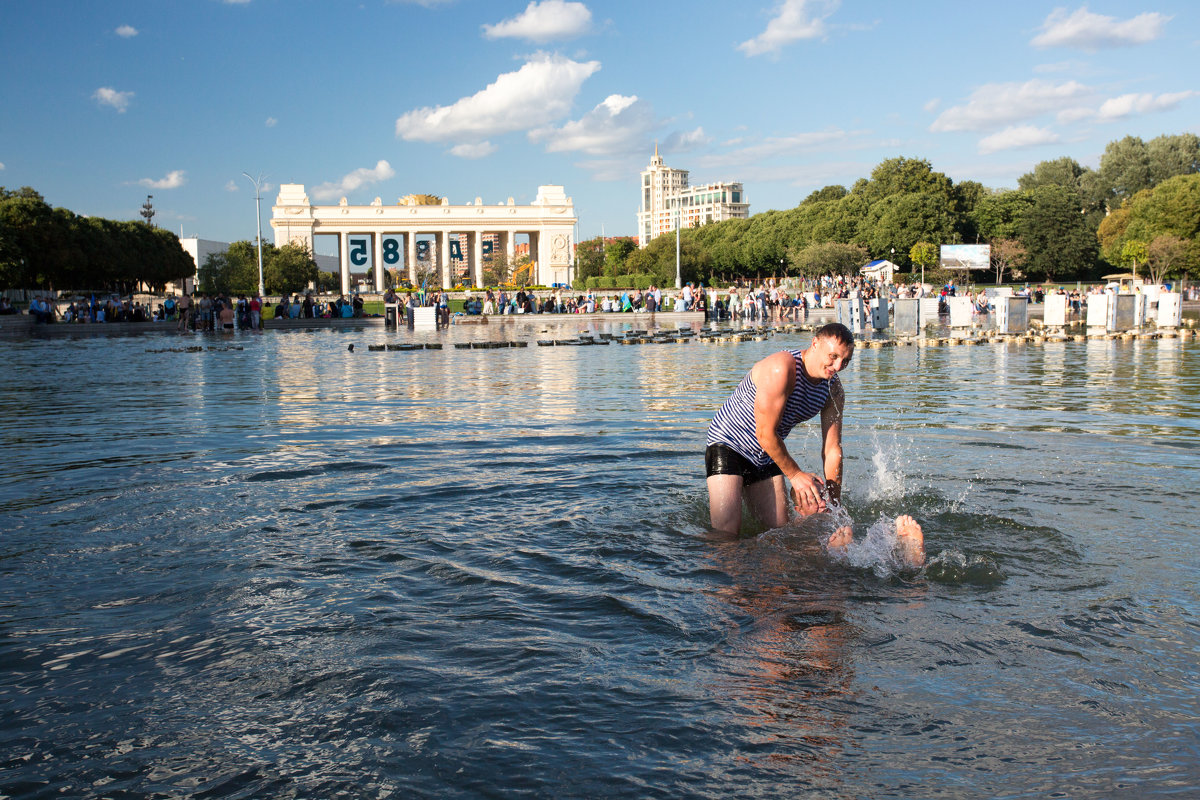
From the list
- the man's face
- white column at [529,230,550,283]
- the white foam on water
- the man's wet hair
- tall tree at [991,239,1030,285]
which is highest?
white column at [529,230,550,283]

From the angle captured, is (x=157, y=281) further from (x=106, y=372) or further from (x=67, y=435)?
(x=67, y=435)

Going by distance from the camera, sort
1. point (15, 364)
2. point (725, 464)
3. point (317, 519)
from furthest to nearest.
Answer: point (15, 364) → point (317, 519) → point (725, 464)

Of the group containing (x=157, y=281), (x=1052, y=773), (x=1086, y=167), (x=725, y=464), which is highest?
(x=1086, y=167)

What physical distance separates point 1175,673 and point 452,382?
1263cm

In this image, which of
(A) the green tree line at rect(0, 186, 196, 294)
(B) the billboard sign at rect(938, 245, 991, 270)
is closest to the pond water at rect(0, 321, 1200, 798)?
(A) the green tree line at rect(0, 186, 196, 294)

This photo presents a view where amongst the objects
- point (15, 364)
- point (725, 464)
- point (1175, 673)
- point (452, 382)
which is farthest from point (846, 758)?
point (15, 364)

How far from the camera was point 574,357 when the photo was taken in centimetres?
2078

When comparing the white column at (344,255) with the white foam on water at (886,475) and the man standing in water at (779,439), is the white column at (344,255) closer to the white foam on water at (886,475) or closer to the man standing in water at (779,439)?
the white foam on water at (886,475)

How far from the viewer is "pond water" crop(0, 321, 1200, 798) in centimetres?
289

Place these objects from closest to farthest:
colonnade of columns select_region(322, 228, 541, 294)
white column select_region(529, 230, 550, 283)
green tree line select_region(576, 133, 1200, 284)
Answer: green tree line select_region(576, 133, 1200, 284)
white column select_region(529, 230, 550, 283)
colonnade of columns select_region(322, 228, 541, 294)

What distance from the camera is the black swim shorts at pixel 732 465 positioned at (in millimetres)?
5305

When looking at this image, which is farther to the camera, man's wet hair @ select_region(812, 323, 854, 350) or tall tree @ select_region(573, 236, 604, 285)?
tall tree @ select_region(573, 236, 604, 285)

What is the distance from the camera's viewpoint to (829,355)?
4.68m

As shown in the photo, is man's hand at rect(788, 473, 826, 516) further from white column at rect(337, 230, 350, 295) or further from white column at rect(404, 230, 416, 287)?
white column at rect(404, 230, 416, 287)
